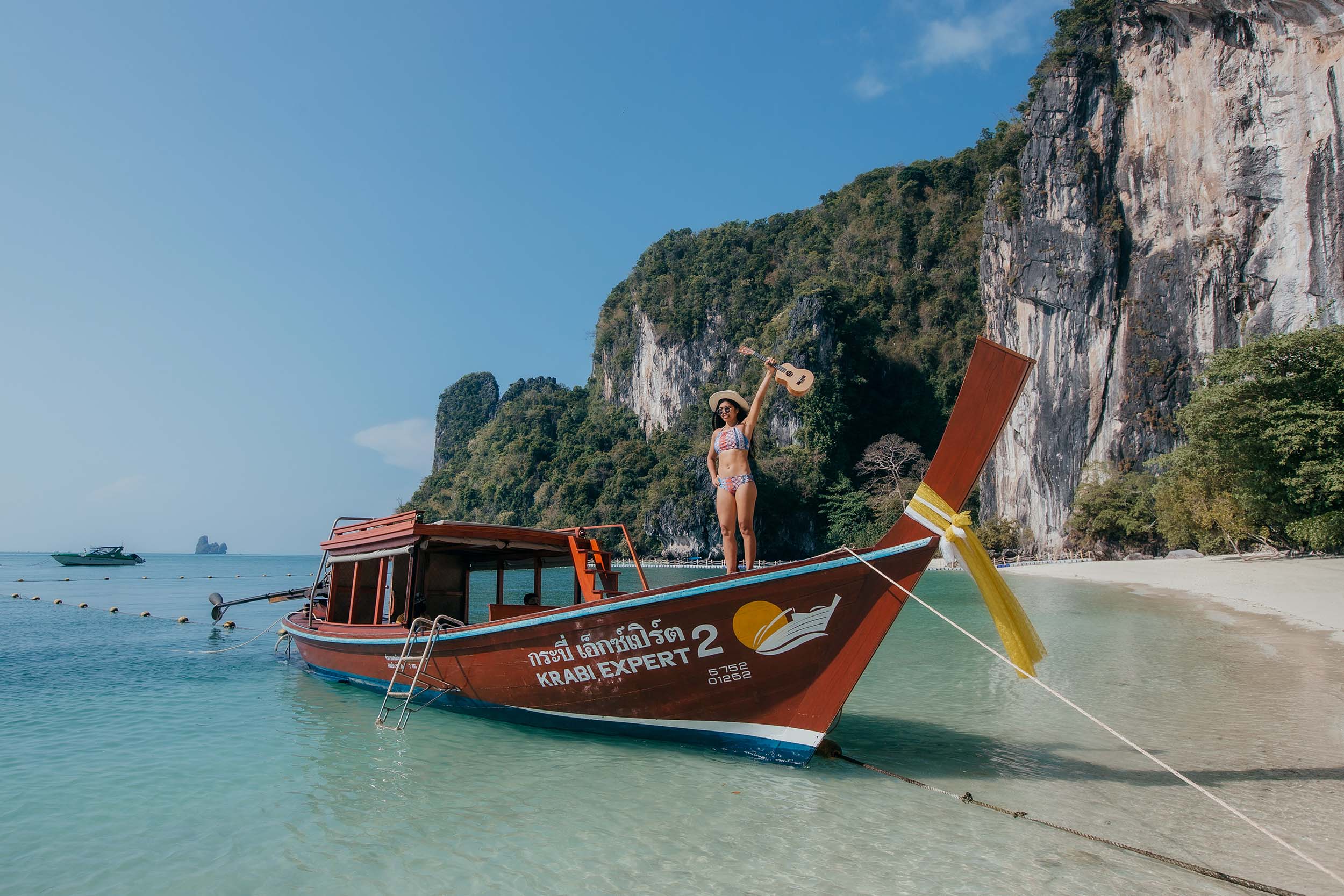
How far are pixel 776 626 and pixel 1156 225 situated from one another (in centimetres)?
3916

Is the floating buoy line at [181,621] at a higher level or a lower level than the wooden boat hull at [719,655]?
lower

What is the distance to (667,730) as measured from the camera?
17.6 ft

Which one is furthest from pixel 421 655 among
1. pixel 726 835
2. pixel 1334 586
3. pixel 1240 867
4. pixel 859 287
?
pixel 859 287

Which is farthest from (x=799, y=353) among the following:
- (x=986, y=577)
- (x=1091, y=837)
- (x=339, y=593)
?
(x=1091, y=837)

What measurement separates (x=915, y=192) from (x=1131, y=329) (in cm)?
2756

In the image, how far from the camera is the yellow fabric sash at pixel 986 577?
4512 millimetres

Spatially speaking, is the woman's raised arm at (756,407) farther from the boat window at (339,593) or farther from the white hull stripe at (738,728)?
the boat window at (339,593)

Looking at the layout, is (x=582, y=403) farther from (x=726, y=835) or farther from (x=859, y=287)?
(x=726, y=835)

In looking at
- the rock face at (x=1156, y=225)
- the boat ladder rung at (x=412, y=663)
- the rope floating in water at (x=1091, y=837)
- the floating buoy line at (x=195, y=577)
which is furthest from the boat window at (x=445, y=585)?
the rock face at (x=1156, y=225)

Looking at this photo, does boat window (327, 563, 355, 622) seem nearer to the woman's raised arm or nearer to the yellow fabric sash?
the woman's raised arm

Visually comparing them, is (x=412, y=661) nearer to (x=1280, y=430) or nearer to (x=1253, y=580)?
(x=1280, y=430)

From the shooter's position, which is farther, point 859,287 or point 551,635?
point 859,287

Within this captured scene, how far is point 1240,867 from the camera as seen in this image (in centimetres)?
366

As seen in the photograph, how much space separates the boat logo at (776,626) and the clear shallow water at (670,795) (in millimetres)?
894
